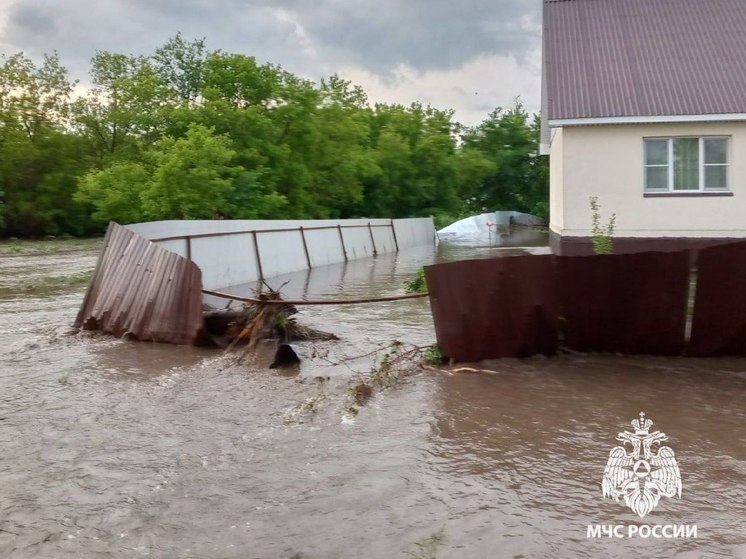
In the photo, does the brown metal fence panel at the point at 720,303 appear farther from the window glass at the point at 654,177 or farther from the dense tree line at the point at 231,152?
the dense tree line at the point at 231,152

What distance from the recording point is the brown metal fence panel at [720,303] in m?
6.95

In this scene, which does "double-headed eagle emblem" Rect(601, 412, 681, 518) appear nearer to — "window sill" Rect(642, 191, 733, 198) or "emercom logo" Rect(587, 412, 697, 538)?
"emercom logo" Rect(587, 412, 697, 538)

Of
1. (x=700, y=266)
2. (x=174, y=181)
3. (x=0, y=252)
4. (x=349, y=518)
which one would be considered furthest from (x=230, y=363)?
(x=0, y=252)

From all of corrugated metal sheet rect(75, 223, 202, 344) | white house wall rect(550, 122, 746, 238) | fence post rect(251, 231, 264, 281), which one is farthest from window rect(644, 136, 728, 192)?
corrugated metal sheet rect(75, 223, 202, 344)

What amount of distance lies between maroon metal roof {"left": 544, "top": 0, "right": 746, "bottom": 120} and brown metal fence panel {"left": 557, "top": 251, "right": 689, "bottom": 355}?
348 inches

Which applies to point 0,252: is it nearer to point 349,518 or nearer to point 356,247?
point 356,247

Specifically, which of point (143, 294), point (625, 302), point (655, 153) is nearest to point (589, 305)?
point (625, 302)

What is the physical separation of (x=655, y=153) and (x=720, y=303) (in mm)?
9460

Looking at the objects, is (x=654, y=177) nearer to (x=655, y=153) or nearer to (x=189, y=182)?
(x=655, y=153)

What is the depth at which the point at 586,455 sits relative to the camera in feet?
17.1

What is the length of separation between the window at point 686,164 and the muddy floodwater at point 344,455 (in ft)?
29.8

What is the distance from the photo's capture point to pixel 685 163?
1552 centimetres

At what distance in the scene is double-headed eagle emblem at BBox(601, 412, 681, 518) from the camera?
4500 millimetres

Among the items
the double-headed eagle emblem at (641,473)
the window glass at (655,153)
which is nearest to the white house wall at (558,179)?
the window glass at (655,153)
